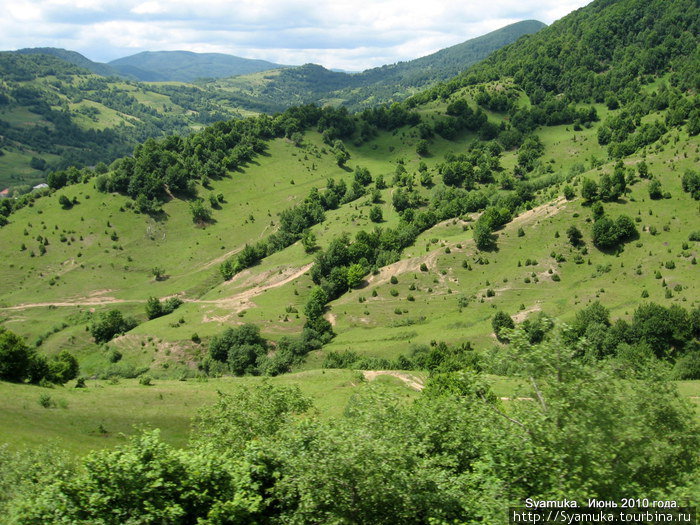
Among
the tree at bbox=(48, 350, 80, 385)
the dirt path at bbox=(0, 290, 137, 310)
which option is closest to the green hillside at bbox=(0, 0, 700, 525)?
the tree at bbox=(48, 350, 80, 385)

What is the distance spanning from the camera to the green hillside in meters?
Result: 19.8

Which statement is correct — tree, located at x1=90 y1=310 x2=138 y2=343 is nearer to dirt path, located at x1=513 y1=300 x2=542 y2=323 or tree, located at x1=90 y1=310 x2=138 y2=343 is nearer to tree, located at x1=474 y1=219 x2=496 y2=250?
tree, located at x1=474 y1=219 x2=496 y2=250

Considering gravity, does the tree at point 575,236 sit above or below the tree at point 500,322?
above

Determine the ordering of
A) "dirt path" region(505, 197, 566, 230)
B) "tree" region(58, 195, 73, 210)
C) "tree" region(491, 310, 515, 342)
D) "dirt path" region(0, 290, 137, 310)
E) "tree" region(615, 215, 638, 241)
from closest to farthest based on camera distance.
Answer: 1. "tree" region(491, 310, 515, 342)
2. "tree" region(615, 215, 638, 241)
3. "dirt path" region(505, 197, 566, 230)
4. "dirt path" region(0, 290, 137, 310)
5. "tree" region(58, 195, 73, 210)

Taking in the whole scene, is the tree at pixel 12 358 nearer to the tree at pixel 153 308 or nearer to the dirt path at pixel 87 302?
the tree at pixel 153 308

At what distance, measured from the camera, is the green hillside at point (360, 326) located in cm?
1981

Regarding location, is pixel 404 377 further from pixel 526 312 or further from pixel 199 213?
pixel 199 213

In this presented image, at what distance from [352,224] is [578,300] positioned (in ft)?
233

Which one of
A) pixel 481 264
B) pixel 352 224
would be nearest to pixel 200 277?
pixel 352 224

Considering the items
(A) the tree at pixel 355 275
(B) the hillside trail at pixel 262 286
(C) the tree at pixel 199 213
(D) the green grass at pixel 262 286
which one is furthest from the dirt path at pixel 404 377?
(C) the tree at pixel 199 213

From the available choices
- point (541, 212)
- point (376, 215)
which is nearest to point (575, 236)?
point (541, 212)

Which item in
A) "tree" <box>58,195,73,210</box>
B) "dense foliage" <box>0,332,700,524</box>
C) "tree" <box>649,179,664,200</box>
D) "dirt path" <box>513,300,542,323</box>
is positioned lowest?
"dirt path" <box>513,300,542,323</box>

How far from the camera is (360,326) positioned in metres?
89.4

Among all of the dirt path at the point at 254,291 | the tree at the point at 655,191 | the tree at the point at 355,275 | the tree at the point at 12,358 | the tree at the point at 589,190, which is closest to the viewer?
the tree at the point at 12,358
